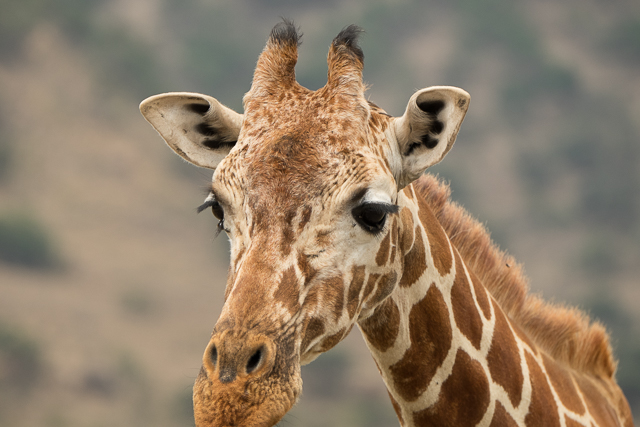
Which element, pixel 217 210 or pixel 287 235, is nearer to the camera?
pixel 287 235

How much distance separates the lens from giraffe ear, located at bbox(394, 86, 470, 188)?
2.69 metres

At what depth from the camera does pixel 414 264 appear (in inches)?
114

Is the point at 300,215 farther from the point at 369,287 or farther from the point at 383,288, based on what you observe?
the point at 383,288

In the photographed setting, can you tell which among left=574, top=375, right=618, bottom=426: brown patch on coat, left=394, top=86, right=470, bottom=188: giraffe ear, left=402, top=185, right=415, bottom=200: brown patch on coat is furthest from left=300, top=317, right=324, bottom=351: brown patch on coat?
left=574, top=375, right=618, bottom=426: brown patch on coat

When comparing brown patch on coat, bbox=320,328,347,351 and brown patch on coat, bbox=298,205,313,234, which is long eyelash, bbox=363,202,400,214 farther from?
brown patch on coat, bbox=320,328,347,351

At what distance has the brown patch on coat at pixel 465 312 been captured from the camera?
304 centimetres

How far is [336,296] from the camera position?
7.86ft

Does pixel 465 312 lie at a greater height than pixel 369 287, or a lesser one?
greater

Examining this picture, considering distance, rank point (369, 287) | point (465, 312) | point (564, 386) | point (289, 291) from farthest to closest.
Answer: point (564, 386) < point (465, 312) < point (369, 287) < point (289, 291)

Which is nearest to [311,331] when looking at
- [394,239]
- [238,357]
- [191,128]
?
[238,357]

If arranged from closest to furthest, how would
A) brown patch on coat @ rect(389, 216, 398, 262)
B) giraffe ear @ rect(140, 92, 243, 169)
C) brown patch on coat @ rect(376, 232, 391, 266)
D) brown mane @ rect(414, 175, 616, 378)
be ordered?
brown patch on coat @ rect(376, 232, 391, 266)
brown patch on coat @ rect(389, 216, 398, 262)
giraffe ear @ rect(140, 92, 243, 169)
brown mane @ rect(414, 175, 616, 378)

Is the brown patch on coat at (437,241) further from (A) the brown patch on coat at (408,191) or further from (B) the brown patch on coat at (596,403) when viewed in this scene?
(B) the brown patch on coat at (596,403)

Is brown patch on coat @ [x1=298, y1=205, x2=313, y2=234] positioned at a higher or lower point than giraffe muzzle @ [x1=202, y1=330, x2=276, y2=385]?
higher

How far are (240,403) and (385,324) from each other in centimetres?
105
